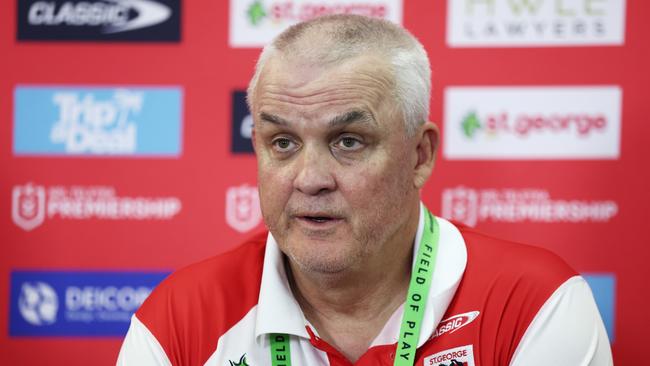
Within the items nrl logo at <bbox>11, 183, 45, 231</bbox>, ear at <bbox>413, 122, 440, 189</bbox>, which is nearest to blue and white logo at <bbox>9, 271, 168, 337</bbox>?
nrl logo at <bbox>11, 183, 45, 231</bbox>

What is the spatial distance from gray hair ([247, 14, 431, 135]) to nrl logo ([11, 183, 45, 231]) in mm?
1154

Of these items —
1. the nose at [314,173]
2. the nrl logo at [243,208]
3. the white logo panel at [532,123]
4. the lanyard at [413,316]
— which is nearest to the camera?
the nose at [314,173]

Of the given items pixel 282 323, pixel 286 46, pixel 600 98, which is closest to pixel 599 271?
pixel 600 98

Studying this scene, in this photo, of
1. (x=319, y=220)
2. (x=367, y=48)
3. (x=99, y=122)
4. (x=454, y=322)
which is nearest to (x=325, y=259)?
(x=319, y=220)

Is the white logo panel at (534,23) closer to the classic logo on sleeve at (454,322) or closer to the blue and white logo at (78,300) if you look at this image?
the classic logo on sleeve at (454,322)

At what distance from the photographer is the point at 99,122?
95.3 inches

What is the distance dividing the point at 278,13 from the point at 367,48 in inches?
35.7

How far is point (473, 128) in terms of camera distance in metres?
2.33

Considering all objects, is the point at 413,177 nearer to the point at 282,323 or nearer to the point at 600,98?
the point at 282,323

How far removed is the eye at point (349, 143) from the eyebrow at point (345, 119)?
3 cm

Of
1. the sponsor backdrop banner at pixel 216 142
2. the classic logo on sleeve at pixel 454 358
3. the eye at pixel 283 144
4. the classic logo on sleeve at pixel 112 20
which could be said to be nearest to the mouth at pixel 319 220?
the eye at pixel 283 144

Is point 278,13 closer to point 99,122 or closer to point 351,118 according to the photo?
point 99,122

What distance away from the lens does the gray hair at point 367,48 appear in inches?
59.9

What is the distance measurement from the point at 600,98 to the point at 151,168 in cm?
142
